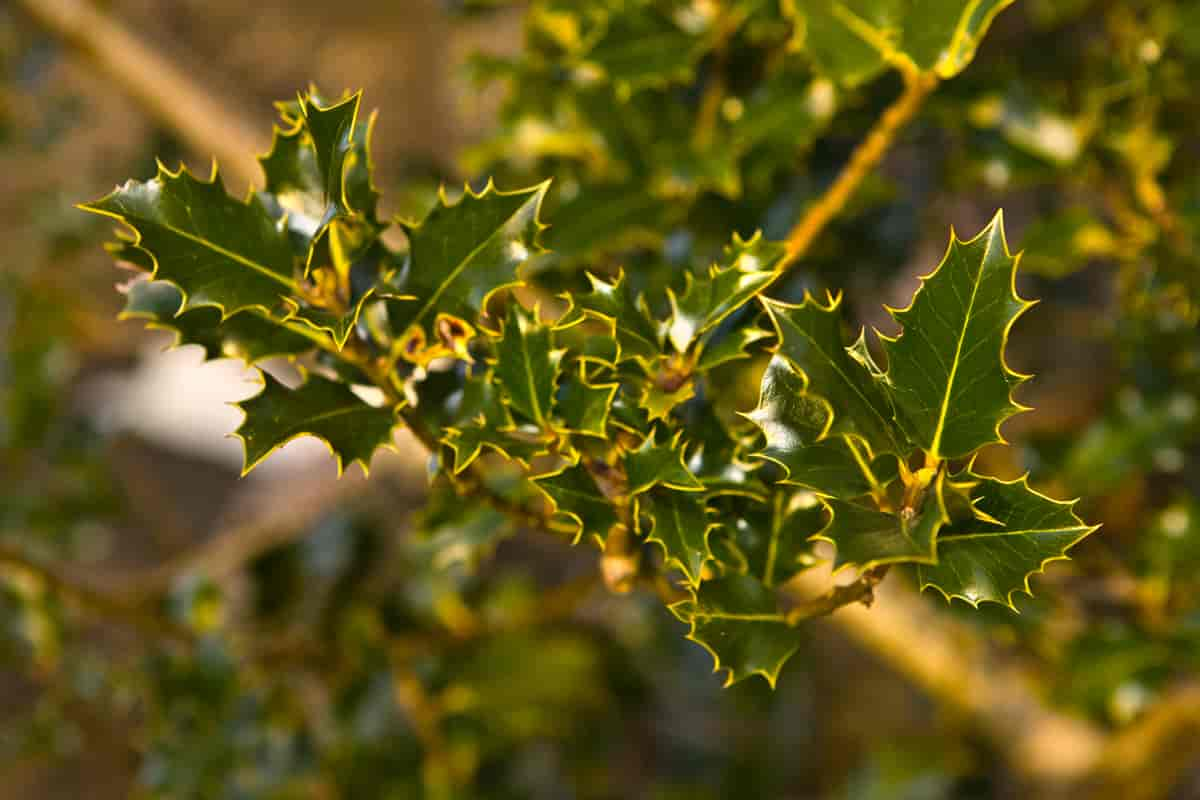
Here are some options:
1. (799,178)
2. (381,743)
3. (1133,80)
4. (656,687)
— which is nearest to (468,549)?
(799,178)

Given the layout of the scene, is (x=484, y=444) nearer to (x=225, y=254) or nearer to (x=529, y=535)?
(x=225, y=254)

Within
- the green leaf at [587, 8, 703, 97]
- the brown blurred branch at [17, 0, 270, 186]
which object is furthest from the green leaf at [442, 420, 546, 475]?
the brown blurred branch at [17, 0, 270, 186]

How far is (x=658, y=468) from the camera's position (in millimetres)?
505

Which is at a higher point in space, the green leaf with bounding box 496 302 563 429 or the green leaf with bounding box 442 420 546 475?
the green leaf with bounding box 496 302 563 429

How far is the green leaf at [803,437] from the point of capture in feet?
1.61

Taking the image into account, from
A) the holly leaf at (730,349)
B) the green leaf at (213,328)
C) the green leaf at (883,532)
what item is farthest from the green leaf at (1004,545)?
the green leaf at (213,328)

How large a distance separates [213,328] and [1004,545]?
423 mm

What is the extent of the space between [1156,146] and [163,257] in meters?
0.79

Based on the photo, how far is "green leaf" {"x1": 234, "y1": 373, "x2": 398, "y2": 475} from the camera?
1.76 feet

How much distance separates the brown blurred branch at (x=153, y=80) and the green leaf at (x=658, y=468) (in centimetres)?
108

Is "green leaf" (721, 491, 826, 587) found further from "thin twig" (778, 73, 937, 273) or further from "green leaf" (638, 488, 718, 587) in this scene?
"thin twig" (778, 73, 937, 273)

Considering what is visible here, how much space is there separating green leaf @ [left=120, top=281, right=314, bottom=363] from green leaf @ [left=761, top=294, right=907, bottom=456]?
0.28 m

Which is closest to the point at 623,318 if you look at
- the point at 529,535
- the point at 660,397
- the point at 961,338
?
the point at 660,397

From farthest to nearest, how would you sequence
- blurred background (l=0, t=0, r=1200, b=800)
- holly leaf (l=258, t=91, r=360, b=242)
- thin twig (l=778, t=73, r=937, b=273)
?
blurred background (l=0, t=0, r=1200, b=800) → thin twig (l=778, t=73, r=937, b=273) → holly leaf (l=258, t=91, r=360, b=242)
